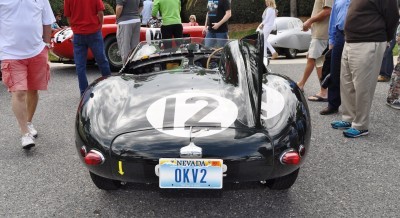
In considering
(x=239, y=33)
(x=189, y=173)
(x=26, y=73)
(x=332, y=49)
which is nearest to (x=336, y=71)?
(x=332, y=49)

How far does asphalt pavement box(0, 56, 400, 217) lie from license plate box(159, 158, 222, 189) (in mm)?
403

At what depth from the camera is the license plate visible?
6.63ft

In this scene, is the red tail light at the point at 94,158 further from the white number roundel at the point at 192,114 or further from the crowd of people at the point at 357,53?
the crowd of people at the point at 357,53

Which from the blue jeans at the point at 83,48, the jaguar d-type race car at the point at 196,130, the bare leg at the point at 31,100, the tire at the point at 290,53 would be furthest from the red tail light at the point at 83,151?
the tire at the point at 290,53

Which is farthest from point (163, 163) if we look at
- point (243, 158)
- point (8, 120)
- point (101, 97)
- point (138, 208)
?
point (8, 120)

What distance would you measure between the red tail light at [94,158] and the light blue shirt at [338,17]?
2994mm

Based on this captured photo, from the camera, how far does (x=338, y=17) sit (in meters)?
4.10

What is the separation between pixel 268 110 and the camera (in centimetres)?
231

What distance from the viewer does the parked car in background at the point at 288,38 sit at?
35.8 feet

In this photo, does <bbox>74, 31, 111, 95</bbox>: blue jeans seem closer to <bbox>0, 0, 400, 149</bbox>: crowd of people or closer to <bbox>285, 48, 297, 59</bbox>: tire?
<bbox>0, 0, 400, 149</bbox>: crowd of people

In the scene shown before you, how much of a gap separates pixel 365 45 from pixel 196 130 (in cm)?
221

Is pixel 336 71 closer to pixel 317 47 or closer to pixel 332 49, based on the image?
pixel 332 49

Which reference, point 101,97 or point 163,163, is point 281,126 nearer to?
point 163,163

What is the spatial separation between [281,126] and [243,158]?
33cm
